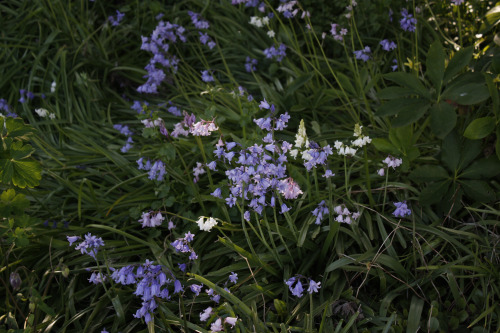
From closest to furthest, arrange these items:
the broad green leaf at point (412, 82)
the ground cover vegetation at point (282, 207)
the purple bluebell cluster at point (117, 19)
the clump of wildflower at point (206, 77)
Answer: the ground cover vegetation at point (282, 207)
the broad green leaf at point (412, 82)
the clump of wildflower at point (206, 77)
the purple bluebell cluster at point (117, 19)

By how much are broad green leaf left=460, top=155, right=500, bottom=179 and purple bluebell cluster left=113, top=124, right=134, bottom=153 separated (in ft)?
6.61

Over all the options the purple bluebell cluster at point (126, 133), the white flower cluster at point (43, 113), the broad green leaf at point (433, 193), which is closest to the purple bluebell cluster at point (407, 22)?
the broad green leaf at point (433, 193)

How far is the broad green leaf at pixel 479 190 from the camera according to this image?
7.59 feet

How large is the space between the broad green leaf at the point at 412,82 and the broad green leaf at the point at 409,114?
0.06 metres

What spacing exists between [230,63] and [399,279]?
2369mm

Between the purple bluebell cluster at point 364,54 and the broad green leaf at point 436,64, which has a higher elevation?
the broad green leaf at point 436,64

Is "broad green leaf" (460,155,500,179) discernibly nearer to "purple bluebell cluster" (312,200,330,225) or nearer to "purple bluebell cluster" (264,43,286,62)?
"purple bluebell cluster" (312,200,330,225)

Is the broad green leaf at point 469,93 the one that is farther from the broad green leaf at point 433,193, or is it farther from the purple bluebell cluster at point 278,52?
the purple bluebell cluster at point 278,52

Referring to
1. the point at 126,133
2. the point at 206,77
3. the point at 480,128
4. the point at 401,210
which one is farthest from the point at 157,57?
the point at 480,128

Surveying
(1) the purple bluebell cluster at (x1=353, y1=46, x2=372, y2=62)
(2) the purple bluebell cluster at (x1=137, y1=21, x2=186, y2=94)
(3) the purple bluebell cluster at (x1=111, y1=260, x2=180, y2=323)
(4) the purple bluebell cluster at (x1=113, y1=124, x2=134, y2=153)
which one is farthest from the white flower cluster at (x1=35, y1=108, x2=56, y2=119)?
(1) the purple bluebell cluster at (x1=353, y1=46, x2=372, y2=62)

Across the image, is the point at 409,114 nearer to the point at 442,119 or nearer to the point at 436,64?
the point at 442,119

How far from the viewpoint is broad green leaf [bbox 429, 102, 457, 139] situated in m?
2.25

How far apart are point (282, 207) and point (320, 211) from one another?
0.27 metres

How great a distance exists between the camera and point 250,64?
3637 mm
